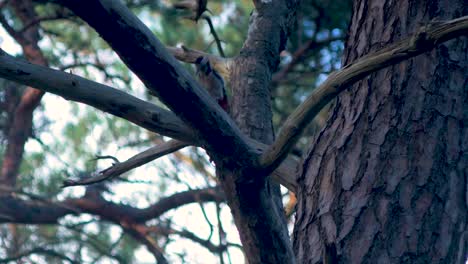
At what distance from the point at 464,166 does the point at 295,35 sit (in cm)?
365

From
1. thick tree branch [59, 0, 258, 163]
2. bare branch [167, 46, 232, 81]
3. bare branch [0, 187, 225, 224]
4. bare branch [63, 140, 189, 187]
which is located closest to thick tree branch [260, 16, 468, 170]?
thick tree branch [59, 0, 258, 163]

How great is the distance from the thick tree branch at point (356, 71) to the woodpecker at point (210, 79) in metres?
1.42

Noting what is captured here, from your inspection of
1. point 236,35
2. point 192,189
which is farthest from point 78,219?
point 236,35

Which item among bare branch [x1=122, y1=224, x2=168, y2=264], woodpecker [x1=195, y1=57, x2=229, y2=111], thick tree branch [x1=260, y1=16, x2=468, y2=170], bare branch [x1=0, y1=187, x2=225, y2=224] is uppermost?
bare branch [x1=0, y1=187, x2=225, y2=224]

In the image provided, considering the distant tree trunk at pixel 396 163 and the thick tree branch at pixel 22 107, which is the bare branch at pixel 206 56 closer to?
the distant tree trunk at pixel 396 163

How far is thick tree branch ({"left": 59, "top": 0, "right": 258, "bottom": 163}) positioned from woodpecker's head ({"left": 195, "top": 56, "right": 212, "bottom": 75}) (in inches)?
51.5

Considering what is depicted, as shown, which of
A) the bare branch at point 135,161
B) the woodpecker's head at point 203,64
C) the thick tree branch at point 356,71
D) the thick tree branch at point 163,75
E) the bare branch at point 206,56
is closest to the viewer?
the thick tree branch at point 356,71

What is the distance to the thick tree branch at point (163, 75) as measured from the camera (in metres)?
1.83

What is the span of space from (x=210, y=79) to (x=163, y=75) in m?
1.81

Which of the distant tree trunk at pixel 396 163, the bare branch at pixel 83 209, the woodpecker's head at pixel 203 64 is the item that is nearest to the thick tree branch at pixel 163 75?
the distant tree trunk at pixel 396 163

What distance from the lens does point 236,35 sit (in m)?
6.38

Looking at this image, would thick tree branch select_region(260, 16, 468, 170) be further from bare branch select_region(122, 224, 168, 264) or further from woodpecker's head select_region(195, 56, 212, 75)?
bare branch select_region(122, 224, 168, 264)

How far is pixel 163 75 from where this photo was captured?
1930mm

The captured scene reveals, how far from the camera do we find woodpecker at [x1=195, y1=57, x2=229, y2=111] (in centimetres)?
344
